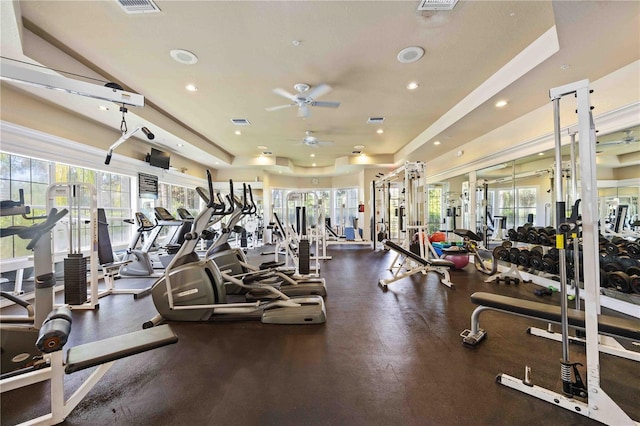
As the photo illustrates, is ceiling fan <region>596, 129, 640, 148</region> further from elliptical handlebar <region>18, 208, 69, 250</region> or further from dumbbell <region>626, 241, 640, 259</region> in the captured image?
elliptical handlebar <region>18, 208, 69, 250</region>

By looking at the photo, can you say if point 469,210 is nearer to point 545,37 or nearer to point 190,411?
point 545,37

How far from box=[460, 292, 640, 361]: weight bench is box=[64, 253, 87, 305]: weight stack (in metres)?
4.47

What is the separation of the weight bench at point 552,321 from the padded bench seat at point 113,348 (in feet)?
8.39

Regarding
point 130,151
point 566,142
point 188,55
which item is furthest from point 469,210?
point 130,151

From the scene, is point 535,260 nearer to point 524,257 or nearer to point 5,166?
point 524,257

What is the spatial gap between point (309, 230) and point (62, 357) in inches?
193

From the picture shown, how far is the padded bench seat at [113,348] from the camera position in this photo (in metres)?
1.60

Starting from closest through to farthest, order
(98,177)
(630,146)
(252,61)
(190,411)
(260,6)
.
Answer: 1. (190,411)
2. (260,6)
3. (630,146)
4. (252,61)
5. (98,177)

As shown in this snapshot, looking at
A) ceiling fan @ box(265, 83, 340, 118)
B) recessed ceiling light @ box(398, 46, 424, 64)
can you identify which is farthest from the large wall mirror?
ceiling fan @ box(265, 83, 340, 118)

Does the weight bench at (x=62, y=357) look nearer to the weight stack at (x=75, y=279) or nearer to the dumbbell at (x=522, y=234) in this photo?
the weight stack at (x=75, y=279)

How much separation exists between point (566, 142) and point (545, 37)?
1.89 metres

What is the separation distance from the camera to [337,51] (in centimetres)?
331

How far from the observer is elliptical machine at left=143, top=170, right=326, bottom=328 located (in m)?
2.92

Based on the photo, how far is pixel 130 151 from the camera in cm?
601
